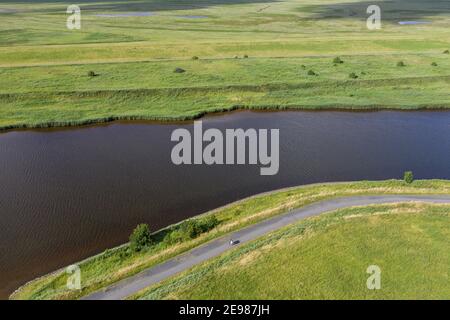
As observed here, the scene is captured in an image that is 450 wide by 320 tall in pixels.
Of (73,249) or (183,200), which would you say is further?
(183,200)

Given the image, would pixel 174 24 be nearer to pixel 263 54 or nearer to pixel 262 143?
pixel 263 54

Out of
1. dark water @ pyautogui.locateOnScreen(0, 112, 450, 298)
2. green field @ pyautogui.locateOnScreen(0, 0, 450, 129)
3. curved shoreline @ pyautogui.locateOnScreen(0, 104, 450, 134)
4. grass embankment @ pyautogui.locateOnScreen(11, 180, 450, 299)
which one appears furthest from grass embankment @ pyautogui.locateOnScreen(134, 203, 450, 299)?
green field @ pyautogui.locateOnScreen(0, 0, 450, 129)

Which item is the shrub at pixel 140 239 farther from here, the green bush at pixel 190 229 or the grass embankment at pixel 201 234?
the green bush at pixel 190 229

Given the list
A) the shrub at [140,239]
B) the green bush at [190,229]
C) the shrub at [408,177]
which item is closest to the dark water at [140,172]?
the shrub at [140,239]

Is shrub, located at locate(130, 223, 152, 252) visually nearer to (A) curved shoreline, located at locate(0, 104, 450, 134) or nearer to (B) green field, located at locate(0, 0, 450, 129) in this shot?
(A) curved shoreline, located at locate(0, 104, 450, 134)

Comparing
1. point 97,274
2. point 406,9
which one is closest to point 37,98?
point 97,274
